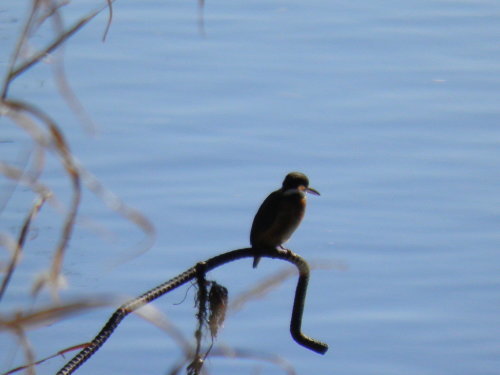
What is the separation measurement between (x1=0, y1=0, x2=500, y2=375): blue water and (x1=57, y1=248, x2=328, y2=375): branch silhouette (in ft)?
8.23

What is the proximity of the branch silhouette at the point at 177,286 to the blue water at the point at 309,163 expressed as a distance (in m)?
2.51

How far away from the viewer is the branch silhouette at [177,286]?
1.32 metres

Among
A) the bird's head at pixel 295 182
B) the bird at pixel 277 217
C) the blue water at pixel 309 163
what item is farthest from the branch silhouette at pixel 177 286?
the blue water at pixel 309 163

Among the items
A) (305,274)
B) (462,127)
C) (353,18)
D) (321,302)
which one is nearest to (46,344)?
(321,302)

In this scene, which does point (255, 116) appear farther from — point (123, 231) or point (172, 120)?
point (123, 231)

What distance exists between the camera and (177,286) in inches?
64.2

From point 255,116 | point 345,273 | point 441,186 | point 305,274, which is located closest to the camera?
point 305,274

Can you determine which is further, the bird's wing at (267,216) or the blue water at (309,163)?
Result: the blue water at (309,163)

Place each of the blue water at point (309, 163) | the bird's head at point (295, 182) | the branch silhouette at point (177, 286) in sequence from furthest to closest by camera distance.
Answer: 1. the blue water at point (309, 163)
2. the bird's head at point (295, 182)
3. the branch silhouette at point (177, 286)

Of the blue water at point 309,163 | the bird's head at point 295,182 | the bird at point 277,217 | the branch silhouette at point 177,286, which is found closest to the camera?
the branch silhouette at point 177,286

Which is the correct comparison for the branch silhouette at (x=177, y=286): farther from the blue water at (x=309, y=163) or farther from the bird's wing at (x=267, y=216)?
the blue water at (x=309, y=163)

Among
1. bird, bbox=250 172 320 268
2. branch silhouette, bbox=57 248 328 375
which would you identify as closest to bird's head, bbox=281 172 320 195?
bird, bbox=250 172 320 268

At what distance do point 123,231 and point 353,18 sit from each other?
280 cm

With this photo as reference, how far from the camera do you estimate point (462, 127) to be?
6.24 meters
